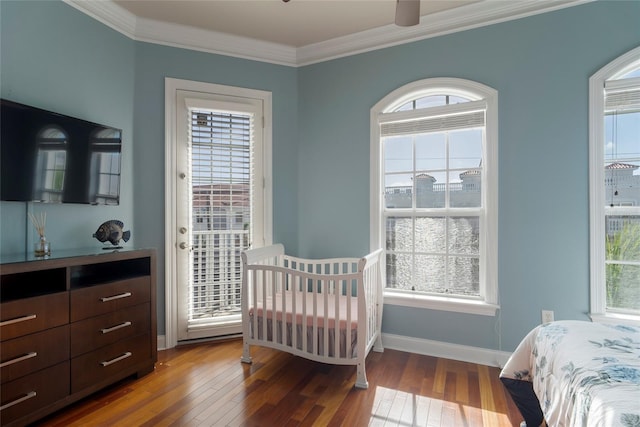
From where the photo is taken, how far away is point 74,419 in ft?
5.67

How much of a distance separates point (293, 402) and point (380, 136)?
6.83 ft

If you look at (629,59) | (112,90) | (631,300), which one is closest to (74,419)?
(112,90)

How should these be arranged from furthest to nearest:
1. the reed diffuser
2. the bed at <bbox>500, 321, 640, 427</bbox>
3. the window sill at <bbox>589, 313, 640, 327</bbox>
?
the window sill at <bbox>589, 313, 640, 327</bbox>
the reed diffuser
the bed at <bbox>500, 321, 640, 427</bbox>

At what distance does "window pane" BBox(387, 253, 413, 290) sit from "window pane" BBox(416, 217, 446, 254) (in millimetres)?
148

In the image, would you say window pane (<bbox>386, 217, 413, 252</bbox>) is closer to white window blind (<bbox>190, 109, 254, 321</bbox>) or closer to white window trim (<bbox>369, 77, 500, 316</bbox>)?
white window trim (<bbox>369, 77, 500, 316</bbox>)

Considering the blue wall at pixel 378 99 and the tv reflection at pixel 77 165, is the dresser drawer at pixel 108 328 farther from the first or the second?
the tv reflection at pixel 77 165

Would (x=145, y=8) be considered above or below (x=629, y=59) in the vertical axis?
above

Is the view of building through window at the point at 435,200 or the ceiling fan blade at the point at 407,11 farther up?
the ceiling fan blade at the point at 407,11

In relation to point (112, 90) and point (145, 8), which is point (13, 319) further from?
point (145, 8)

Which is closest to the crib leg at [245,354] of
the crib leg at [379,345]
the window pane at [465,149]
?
the crib leg at [379,345]

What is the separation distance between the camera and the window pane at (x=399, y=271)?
8.78 feet

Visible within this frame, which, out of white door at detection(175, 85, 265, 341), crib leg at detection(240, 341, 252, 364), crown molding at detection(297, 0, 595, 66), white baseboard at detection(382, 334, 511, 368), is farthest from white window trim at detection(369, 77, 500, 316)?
crib leg at detection(240, 341, 252, 364)

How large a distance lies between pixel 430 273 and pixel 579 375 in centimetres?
153

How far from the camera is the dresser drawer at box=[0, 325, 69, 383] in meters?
1.49
